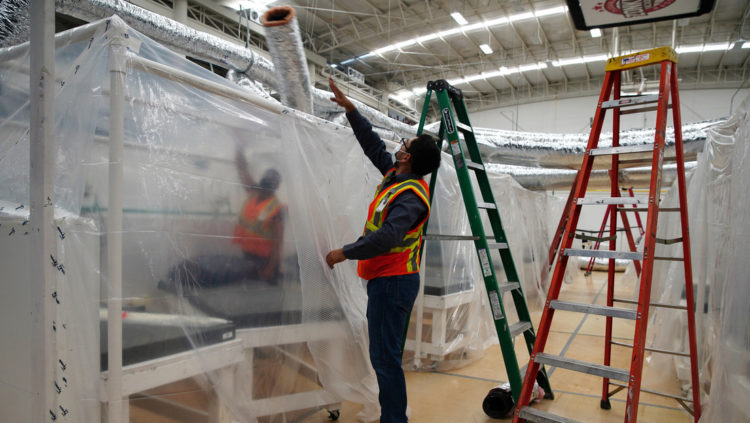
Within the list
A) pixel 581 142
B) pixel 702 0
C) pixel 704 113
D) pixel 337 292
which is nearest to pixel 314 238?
pixel 337 292

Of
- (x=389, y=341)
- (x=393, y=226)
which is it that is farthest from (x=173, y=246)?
(x=389, y=341)

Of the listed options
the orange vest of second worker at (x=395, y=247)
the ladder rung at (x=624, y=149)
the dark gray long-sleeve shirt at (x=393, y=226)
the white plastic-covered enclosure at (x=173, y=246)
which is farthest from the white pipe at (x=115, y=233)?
the ladder rung at (x=624, y=149)

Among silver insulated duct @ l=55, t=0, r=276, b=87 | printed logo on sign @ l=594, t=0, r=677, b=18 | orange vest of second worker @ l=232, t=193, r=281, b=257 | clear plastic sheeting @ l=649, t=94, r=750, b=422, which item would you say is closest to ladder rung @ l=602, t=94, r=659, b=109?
clear plastic sheeting @ l=649, t=94, r=750, b=422

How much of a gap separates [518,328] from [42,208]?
5.98ft

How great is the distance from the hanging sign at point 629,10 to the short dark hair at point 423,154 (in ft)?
3.35

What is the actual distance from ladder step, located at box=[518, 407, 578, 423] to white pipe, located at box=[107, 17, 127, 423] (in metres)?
1.38

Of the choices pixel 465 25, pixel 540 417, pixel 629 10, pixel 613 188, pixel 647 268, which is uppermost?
pixel 465 25

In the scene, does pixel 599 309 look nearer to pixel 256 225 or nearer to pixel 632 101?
pixel 632 101

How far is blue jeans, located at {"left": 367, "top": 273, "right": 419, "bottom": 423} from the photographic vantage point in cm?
161

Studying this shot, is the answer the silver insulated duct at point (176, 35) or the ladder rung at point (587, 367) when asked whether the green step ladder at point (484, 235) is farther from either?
the silver insulated duct at point (176, 35)

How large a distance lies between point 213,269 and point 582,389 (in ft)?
7.50

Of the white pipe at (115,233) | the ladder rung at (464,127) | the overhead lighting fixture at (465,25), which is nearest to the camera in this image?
the white pipe at (115,233)

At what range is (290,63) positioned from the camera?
2.52 m

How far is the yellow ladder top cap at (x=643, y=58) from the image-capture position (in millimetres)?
1817
